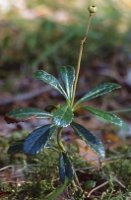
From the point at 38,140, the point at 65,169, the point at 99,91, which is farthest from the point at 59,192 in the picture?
the point at 99,91

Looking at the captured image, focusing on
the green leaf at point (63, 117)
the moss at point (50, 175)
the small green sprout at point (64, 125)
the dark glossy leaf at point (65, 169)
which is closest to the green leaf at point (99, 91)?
the small green sprout at point (64, 125)

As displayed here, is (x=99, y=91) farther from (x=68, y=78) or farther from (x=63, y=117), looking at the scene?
(x=63, y=117)

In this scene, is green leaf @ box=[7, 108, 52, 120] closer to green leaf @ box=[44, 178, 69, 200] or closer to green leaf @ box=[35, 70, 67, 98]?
green leaf @ box=[35, 70, 67, 98]

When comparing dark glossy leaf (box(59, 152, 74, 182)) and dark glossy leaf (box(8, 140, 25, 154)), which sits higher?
dark glossy leaf (box(8, 140, 25, 154))

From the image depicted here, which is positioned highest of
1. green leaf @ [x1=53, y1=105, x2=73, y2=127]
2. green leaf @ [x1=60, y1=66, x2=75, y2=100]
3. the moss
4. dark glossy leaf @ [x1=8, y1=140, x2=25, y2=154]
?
green leaf @ [x1=60, y1=66, x2=75, y2=100]

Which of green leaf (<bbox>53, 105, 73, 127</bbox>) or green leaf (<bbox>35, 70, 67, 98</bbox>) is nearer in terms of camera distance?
green leaf (<bbox>53, 105, 73, 127</bbox>)

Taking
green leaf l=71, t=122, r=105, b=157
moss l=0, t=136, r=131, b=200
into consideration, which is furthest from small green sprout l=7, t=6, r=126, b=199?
moss l=0, t=136, r=131, b=200
